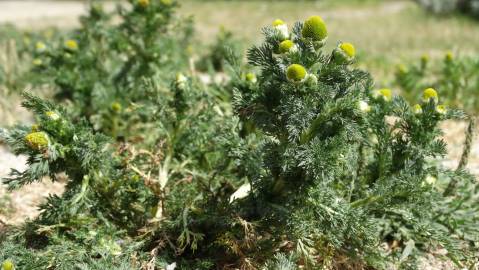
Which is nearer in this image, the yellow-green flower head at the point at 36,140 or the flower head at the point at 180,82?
the yellow-green flower head at the point at 36,140

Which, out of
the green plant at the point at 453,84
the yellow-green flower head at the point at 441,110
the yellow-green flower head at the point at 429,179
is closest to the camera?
the yellow-green flower head at the point at 441,110

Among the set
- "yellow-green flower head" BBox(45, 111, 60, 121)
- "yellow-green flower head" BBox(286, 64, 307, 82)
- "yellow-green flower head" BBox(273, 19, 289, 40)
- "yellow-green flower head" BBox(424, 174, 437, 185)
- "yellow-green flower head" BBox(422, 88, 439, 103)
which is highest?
"yellow-green flower head" BBox(273, 19, 289, 40)

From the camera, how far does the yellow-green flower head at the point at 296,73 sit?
6.79 feet

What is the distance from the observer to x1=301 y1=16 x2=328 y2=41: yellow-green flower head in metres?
2.15

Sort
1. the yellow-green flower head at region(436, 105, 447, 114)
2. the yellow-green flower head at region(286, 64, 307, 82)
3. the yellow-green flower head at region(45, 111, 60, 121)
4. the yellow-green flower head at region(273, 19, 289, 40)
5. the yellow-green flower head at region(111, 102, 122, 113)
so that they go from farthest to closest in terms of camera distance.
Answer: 1. the yellow-green flower head at region(111, 102, 122, 113)
2. the yellow-green flower head at region(436, 105, 447, 114)
3. the yellow-green flower head at region(45, 111, 60, 121)
4. the yellow-green flower head at region(273, 19, 289, 40)
5. the yellow-green flower head at region(286, 64, 307, 82)

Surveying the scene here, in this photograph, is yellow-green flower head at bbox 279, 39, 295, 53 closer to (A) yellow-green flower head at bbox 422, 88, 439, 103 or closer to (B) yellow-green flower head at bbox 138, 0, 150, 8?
(A) yellow-green flower head at bbox 422, 88, 439, 103

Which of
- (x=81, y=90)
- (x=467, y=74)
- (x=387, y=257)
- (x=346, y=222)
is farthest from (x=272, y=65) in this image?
(x=467, y=74)

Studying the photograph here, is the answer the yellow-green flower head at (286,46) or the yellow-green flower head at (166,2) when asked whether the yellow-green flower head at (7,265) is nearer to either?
the yellow-green flower head at (286,46)

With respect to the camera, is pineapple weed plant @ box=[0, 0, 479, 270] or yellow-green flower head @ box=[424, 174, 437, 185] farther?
yellow-green flower head @ box=[424, 174, 437, 185]

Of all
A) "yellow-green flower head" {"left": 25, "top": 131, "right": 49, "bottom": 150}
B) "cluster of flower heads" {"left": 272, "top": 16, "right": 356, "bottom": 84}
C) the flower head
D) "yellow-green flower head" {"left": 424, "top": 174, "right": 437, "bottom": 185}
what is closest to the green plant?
"yellow-green flower head" {"left": 424, "top": 174, "right": 437, "bottom": 185}

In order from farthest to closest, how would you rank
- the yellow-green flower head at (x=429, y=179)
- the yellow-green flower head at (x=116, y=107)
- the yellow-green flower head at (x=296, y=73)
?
the yellow-green flower head at (x=116, y=107) → the yellow-green flower head at (x=429, y=179) → the yellow-green flower head at (x=296, y=73)

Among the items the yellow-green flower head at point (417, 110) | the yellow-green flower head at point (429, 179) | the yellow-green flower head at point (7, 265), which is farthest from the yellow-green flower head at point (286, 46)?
the yellow-green flower head at point (7, 265)

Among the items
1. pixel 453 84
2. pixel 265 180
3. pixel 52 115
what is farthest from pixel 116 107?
pixel 453 84

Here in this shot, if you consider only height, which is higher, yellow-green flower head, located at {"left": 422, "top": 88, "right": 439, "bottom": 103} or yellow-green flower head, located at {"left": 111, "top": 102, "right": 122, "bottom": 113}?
yellow-green flower head, located at {"left": 422, "top": 88, "right": 439, "bottom": 103}
